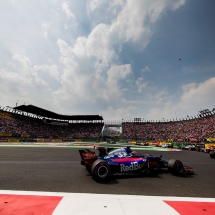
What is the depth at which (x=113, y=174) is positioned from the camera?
6328 millimetres

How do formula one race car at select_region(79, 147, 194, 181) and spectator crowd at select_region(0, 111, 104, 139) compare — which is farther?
spectator crowd at select_region(0, 111, 104, 139)

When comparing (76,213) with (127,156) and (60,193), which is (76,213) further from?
(127,156)

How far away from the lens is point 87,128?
6781 cm

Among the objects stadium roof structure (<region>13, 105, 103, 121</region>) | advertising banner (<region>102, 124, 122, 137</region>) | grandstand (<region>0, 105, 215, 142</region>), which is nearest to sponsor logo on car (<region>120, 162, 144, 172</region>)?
grandstand (<region>0, 105, 215, 142</region>)

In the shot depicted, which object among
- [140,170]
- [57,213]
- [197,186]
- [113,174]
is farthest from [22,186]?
[197,186]

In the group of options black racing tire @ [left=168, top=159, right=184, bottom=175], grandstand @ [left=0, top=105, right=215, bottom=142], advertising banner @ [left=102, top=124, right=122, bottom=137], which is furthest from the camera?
advertising banner @ [left=102, top=124, right=122, bottom=137]

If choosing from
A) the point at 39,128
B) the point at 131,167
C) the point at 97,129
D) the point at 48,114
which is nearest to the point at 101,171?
the point at 131,167

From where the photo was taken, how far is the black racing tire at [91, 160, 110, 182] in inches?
231

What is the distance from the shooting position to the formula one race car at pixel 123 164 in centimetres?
606

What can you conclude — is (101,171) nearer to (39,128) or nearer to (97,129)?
(39,128)

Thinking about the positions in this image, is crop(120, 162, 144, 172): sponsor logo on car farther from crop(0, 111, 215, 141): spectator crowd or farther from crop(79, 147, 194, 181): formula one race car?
crop(0, 111, 215, 141): spectator crowd

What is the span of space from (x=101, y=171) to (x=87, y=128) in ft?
205

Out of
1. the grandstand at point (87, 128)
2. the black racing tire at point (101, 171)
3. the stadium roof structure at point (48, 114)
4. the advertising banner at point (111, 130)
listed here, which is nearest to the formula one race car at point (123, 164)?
the black racing tire at point (101, 171)

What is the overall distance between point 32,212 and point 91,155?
369cm
